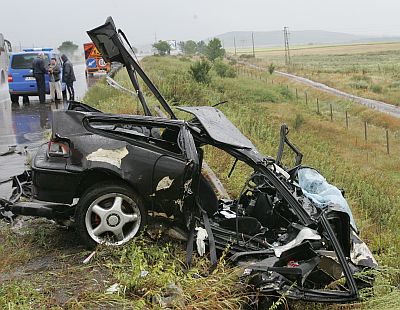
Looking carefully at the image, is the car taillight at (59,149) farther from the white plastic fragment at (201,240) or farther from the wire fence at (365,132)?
the wire fence at (365,132)

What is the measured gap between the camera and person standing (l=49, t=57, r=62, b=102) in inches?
690

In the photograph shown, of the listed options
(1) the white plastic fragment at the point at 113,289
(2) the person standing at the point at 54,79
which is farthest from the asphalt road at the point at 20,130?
(1) the white plastic fragment at the point at 113,289

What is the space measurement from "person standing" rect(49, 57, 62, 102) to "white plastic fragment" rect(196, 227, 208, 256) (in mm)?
14001

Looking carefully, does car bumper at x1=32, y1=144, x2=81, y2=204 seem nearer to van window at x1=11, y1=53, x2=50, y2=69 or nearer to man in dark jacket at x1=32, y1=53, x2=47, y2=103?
man in dark jacket at x1=32, y1=53, x2=47, y2=103

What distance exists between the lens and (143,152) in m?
4.89

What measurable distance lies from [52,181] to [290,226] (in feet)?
7.25

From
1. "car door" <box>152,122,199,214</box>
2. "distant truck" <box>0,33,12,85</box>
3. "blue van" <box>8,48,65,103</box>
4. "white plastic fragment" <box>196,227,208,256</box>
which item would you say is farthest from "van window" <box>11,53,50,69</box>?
"white plastic fragment" <box>196,227,208,256</box>

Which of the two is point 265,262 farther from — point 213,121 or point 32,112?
point 32,112

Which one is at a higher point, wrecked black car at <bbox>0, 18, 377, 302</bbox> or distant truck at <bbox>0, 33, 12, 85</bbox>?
distant truck at <bbox>0, 33, 12, 85</bbox>

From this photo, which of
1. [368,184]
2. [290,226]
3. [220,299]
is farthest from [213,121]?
[368,184]

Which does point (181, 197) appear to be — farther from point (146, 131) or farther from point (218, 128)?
point (146, 131)

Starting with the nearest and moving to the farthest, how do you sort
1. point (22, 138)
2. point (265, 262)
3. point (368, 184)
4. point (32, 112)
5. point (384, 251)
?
1. point (265, 262)
2. point (384, 251)
3. point (22, 138)
4. point (368, 184)
5. point (32, 112)

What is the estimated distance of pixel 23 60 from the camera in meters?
19.0

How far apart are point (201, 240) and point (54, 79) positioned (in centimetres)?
1435
